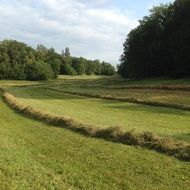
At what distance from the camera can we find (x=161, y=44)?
9050cm

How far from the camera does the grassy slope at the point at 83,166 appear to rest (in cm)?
1254

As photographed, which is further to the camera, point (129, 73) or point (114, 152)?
point (129, 73)

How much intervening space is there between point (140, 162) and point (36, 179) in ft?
11.9

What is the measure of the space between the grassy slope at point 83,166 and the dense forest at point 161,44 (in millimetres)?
65793

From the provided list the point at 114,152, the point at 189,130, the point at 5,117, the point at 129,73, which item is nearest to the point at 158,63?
the point at 129,73

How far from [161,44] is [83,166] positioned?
3069 inches

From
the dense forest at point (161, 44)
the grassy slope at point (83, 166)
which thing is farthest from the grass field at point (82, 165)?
the dense forest at point (161, 44)

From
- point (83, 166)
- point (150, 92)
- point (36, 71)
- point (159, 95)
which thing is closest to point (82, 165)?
point (83, 166)

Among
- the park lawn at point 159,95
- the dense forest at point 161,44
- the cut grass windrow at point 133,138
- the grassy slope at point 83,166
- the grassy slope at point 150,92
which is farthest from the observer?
the dense forest at point 161,44

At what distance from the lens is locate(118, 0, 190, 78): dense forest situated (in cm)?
8344

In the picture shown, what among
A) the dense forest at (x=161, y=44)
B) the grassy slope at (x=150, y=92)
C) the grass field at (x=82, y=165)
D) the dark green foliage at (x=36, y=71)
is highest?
the dense forest at (x=161, y=44)

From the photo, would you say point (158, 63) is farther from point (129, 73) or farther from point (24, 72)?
point (24, 72)

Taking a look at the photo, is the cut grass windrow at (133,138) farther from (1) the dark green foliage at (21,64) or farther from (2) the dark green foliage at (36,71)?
(2) the dark green foliage at (36,71)

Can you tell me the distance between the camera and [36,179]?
42.4ft
